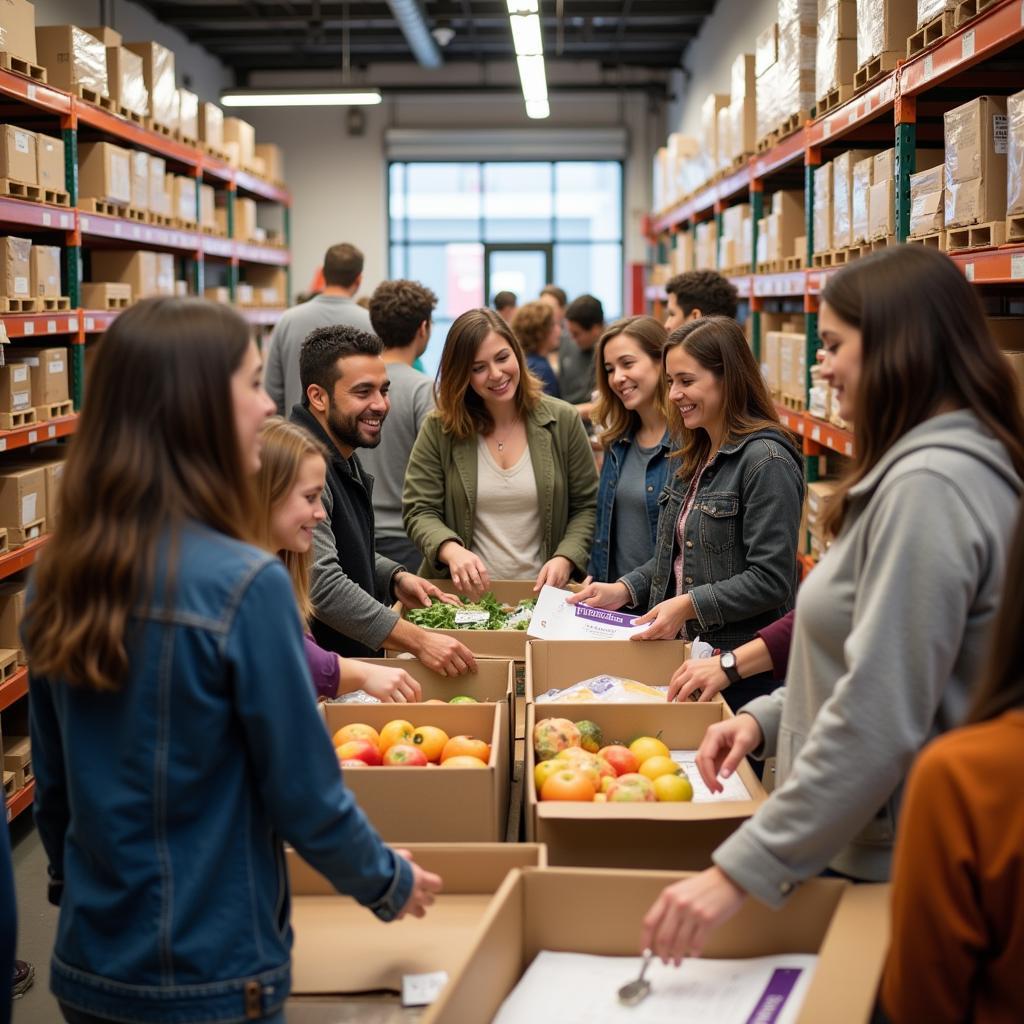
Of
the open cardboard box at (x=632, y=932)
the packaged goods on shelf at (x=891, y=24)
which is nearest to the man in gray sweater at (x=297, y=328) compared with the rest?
the packaged goods on shelf at (x=891, y=24)

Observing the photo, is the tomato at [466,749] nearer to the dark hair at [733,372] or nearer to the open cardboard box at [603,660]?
the open cardboard box at [603,660]

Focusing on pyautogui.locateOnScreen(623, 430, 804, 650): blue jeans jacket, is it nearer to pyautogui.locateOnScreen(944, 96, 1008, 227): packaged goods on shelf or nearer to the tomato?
the tomato

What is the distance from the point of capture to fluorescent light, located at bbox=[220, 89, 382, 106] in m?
11.4

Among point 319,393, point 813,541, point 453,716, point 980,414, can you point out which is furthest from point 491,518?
A: point 980,414

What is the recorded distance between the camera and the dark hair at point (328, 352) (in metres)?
3.30

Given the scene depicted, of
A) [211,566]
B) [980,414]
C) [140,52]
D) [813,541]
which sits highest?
[140,52]

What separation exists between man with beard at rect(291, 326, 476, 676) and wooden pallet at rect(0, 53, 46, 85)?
2.57m

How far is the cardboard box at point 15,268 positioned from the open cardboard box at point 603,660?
3.23 meters

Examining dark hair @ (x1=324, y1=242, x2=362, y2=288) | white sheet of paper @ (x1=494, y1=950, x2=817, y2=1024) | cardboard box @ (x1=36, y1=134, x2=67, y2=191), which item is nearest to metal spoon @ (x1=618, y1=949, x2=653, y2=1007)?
white sheet of paper @ (x1=494, y1=950, x2=817, y2=1024)

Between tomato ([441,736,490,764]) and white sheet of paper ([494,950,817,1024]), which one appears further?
tomato ([441,736,490,764])

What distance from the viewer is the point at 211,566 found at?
1.42 m

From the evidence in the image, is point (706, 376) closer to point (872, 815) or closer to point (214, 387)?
point (872, 815)

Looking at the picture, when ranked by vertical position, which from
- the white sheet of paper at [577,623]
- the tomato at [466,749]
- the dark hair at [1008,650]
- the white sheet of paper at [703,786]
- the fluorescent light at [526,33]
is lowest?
the white sheet of paper at [703,786]

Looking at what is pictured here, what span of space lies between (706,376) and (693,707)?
0.96 meters
